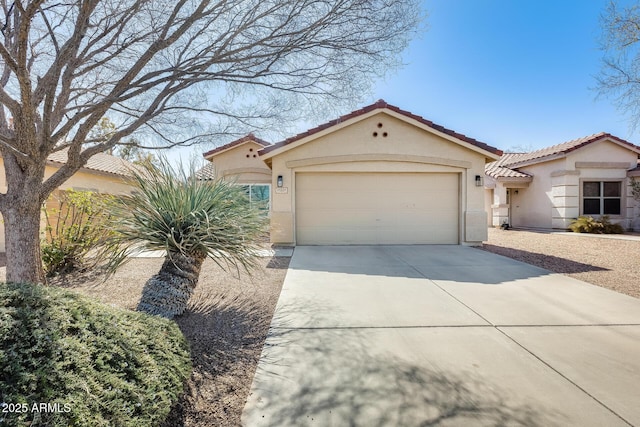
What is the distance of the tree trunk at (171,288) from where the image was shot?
375 cm

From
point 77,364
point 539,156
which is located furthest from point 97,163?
point 539,156

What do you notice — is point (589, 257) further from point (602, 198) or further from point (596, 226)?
point (602, 198)

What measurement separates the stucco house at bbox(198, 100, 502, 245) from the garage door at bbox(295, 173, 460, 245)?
0.11 feet

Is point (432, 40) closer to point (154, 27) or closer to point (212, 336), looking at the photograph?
point (154, 27)

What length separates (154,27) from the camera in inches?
193

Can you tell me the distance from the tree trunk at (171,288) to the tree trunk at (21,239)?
6.68 ft

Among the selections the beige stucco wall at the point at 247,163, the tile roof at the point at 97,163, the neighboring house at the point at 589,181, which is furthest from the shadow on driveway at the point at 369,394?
the neighboring house at the point at 589,181

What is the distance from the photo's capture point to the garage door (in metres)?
10.2

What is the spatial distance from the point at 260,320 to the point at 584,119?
759 inches

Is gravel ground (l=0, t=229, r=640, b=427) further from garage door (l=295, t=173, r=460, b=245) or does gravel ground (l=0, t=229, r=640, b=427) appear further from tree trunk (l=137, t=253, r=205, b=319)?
garage door (l=295, t=173, r=460, b=245)

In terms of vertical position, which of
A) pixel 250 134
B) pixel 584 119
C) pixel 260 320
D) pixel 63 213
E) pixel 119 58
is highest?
pixel 584 119

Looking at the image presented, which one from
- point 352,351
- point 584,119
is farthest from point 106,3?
point 584,119

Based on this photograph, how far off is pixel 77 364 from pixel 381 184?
371 inches

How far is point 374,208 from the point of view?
10180 millimetres
